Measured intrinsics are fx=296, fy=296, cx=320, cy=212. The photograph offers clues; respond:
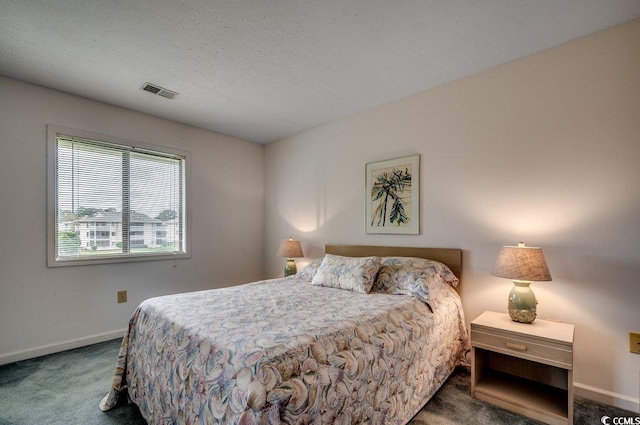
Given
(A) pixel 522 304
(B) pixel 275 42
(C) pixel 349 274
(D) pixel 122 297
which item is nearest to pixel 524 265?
(A) pixel 522 304

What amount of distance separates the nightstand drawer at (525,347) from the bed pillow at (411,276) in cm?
42

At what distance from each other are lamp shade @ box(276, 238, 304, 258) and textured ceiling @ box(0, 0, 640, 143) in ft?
5.44

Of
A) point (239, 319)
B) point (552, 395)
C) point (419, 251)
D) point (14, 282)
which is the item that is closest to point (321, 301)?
point (239, 319)

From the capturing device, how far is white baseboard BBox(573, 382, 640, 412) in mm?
1814

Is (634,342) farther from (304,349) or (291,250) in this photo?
(291,250)

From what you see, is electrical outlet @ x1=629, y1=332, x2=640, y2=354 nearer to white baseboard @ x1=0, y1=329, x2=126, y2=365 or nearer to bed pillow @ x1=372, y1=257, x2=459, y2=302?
bed pillow @ x1=372, y1=257, x2=459, y2=302

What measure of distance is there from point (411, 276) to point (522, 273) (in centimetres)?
72

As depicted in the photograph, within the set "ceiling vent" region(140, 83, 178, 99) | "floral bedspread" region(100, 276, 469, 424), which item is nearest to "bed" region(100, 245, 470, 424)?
"floral bedspread" region(100, 276, 469, 424)

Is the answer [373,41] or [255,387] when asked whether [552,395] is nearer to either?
[255,387]

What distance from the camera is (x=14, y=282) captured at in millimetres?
2523

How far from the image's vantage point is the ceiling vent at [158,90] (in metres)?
2.65

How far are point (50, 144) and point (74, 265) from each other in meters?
1.14

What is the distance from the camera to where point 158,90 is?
2740 mm

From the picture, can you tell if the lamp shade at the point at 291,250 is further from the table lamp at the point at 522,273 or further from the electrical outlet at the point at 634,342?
the electrical outlet at the point at 634,342
